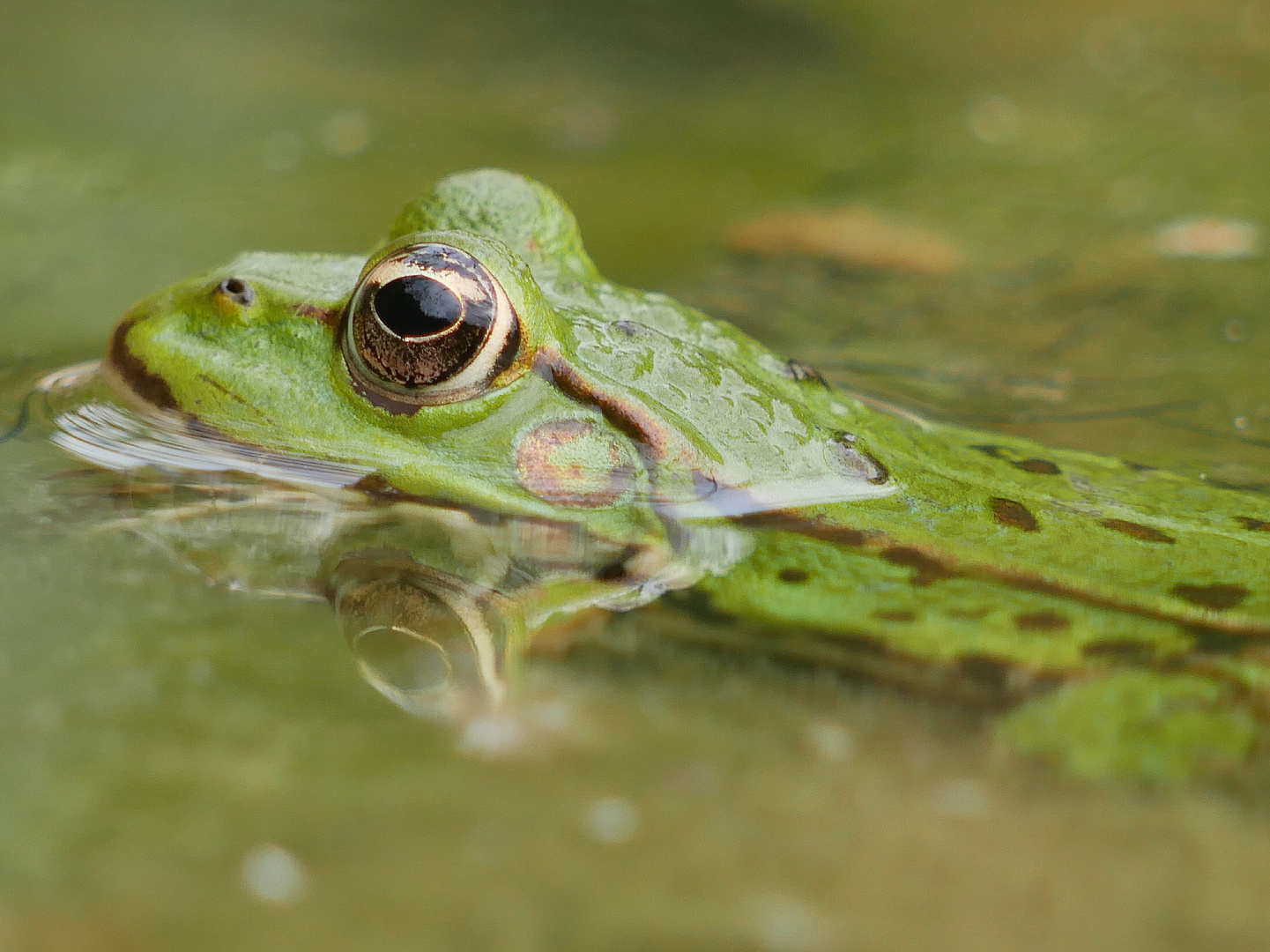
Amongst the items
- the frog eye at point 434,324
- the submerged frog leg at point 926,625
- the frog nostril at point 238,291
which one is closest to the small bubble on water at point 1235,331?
the submerged frog leg at point 926,625

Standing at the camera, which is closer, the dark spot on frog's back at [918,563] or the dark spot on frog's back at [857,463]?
the dark spot on frog's back at [918,563]

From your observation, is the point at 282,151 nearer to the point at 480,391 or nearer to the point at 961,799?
the point at 480,391

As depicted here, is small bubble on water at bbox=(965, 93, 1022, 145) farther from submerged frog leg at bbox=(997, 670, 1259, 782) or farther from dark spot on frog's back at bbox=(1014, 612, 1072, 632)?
submerged frog leg at bbox=(997, 670, 1259, 782)

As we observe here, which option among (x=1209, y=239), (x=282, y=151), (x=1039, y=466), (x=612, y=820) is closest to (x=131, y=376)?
(x=612, y=820)

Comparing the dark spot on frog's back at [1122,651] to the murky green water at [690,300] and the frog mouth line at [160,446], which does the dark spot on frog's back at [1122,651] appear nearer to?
the murky green water at [690,300]

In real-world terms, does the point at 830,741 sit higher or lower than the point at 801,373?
lower
